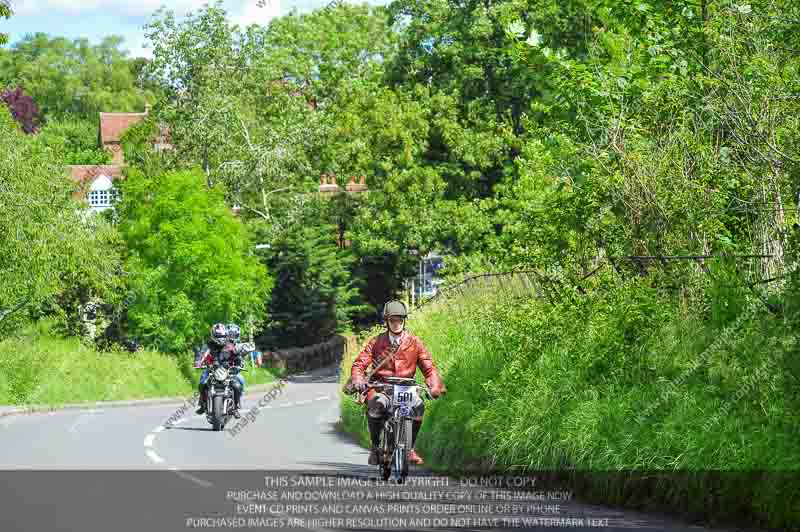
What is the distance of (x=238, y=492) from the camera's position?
1521 centimetres

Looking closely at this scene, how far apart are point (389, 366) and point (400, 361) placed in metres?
0.13

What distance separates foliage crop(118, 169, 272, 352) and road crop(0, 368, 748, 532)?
2283 centimetres

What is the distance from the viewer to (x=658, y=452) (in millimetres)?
13219

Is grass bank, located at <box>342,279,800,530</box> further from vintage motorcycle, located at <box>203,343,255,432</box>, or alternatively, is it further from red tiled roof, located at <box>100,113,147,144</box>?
red tiled roof, located at <box>100,113,147,144</box>

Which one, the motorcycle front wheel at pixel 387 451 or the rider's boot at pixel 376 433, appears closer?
the motorcycle front wheel at pixel 387 451

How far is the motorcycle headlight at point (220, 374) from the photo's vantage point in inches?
1073

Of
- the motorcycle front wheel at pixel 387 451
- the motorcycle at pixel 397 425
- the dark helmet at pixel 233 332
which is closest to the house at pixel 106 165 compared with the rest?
the dark helmet at pixel 233 332

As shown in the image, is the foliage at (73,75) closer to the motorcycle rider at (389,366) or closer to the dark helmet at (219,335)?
the dark helmet at (219,335)

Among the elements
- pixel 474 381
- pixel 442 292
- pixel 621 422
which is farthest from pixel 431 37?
pixel 621 422

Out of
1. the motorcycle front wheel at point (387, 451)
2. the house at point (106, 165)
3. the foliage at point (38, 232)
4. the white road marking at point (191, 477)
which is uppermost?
the house at point (106, 165)

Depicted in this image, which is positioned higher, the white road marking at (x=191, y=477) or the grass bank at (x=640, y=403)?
the grass bank at (x=640, y=403)

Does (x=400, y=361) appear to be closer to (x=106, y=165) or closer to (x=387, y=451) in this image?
(x=387, y=451)

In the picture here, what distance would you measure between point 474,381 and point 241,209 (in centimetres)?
5450

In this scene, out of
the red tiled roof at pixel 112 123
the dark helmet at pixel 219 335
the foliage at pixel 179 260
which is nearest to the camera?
the dark helmet at pixel 219 335
